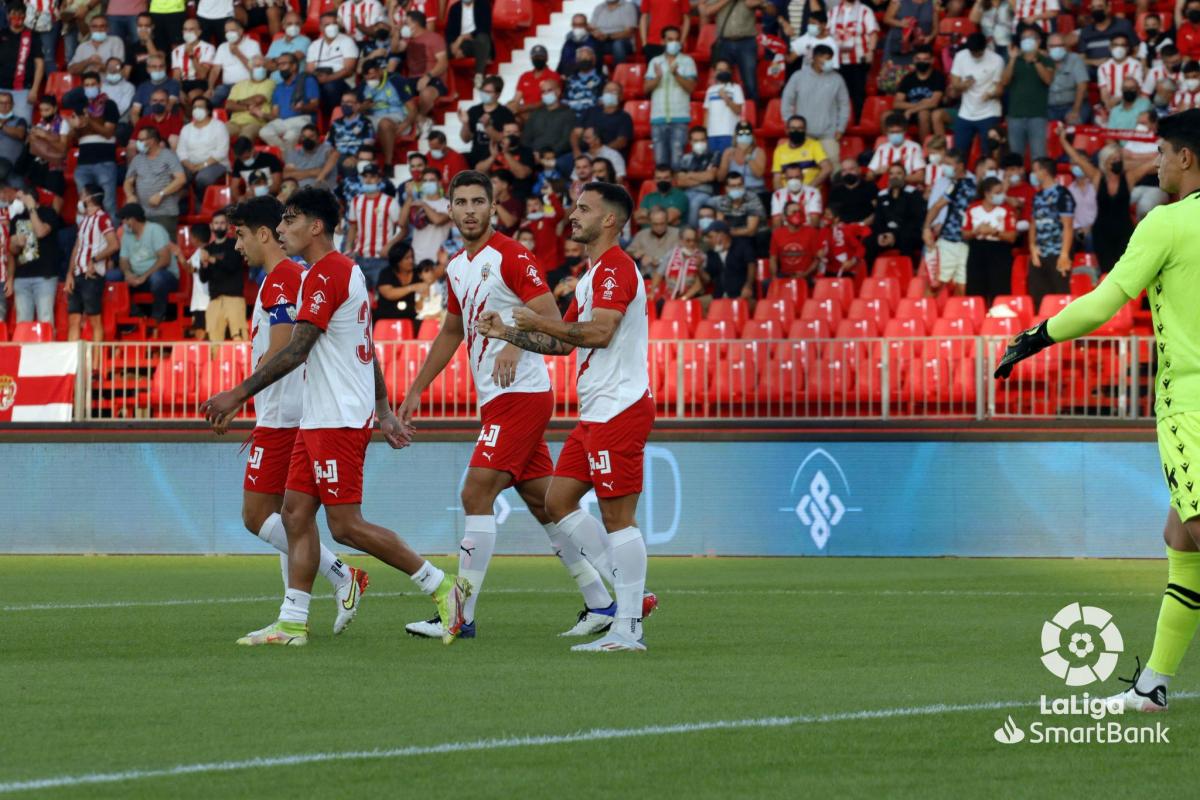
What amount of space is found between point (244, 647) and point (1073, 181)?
13.5 metres

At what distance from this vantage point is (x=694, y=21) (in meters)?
25.6

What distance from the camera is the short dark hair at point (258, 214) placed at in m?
10.6

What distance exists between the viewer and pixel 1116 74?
21547mm

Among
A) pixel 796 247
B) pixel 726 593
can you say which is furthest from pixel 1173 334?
pixel 796 247

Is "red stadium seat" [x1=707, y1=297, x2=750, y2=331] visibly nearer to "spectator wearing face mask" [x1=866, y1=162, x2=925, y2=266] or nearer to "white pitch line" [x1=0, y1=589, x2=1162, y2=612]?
"spectator wearing face mask" [x1=866, y1=162, x2=925, y2=266]

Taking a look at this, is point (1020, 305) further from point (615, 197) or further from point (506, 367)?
point (506, 367)

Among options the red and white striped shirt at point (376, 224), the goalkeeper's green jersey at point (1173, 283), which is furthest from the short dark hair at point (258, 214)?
the red and white striped shirt at point (376, 224)

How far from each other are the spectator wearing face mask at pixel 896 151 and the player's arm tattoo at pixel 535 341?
1283 cm

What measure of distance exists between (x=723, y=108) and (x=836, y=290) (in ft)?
12.7

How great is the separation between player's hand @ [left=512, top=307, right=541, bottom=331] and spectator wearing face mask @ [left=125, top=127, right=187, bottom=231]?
52.7 feet

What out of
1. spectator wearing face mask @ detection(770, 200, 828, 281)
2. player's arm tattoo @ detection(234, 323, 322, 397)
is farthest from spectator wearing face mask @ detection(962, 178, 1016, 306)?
player's arm tattoo @ detection(234, 323, 322, 397)

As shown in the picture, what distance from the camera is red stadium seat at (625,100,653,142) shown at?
24047 mm

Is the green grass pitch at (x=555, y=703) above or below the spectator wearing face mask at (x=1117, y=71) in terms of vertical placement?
below

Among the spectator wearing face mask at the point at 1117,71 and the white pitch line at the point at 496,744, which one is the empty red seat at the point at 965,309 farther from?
the white pitch line at the point at 496,744
